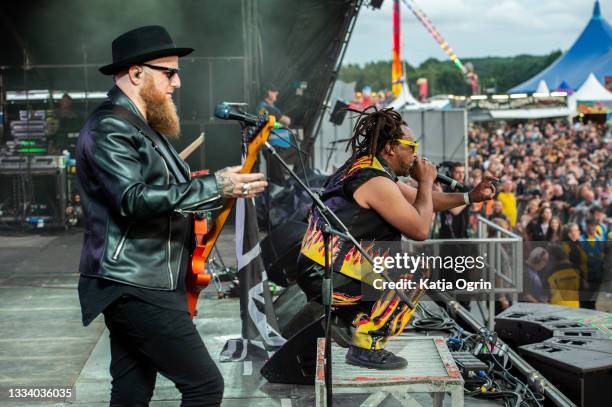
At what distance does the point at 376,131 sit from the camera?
4160 mm

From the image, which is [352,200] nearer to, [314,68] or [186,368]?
[186,368]

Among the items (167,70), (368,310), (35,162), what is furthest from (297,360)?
(35,162)

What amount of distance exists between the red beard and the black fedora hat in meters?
0.11

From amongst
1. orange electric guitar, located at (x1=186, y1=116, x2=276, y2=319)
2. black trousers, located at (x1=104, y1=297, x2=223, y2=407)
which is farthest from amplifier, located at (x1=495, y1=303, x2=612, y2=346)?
black trousers, located at (x1=104, y1=297, x2=223, y2=407)

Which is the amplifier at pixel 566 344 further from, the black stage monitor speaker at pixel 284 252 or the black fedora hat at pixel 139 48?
the black fedora hat at pixel 139 48

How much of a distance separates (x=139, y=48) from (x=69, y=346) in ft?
12.3

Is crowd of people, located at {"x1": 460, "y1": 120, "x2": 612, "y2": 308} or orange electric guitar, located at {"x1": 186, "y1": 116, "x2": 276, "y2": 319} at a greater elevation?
orange electric guitar, located at {"x1": 186, "y1": 116, "x2": 276, "y2": 319}

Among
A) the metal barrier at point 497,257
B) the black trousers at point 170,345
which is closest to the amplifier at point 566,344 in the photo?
the metal barrier at point 497,257

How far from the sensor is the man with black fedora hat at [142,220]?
2883 millimetres

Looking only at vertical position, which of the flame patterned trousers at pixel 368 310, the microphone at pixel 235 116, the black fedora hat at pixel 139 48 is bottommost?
the flame patterned trousers at pixel 368 310

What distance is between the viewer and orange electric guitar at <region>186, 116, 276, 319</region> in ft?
10.6

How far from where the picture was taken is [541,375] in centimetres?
498

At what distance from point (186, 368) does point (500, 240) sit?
4383mm

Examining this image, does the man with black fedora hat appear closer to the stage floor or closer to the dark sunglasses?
the dark sunglasses
